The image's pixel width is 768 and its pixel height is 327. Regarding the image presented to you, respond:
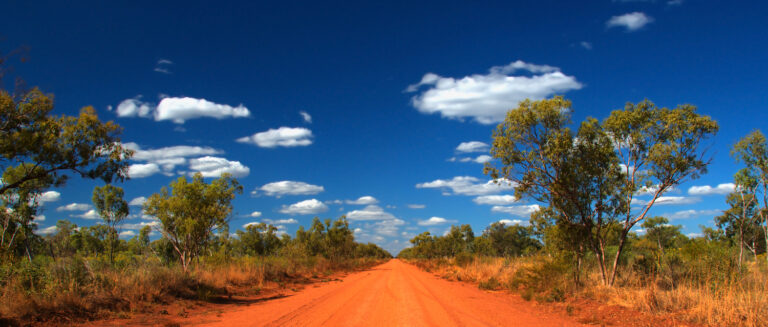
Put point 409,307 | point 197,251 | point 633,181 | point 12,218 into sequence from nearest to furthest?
point 409,307
point 633,181
point 197,251
point 12,218

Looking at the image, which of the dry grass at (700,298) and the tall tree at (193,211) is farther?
the tall tree at (193,211)

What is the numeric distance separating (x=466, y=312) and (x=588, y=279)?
7418mm

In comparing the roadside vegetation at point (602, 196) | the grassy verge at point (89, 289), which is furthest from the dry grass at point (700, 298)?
the grassy verge at point (89, 289)

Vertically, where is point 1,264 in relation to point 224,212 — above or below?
below

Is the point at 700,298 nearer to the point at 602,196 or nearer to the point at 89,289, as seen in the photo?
the point at 602,196

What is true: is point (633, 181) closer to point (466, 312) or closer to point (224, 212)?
point (466, 312)

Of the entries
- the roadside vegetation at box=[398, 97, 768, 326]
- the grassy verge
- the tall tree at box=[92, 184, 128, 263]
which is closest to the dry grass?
the roadside vegetation at box=[398, 97, 768, 326]

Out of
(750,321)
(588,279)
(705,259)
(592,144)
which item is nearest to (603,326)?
(750,321)

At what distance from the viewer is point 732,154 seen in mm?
20953

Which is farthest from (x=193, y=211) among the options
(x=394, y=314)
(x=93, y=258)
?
(x=394, y=314)

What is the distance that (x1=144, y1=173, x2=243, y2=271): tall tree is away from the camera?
61.3 ft

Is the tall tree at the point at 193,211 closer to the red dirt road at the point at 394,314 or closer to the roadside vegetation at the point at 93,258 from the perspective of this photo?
the roadside vegetation at the point at 93,258

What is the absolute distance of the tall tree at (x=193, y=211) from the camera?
1867 cm

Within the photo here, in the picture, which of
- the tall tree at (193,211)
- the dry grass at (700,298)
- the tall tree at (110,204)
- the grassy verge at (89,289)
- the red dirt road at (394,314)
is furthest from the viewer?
the tall tree at (110,204)
